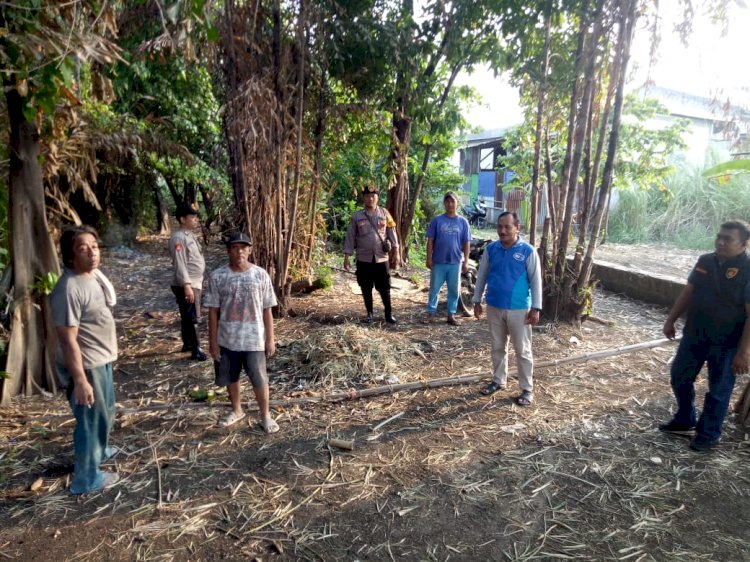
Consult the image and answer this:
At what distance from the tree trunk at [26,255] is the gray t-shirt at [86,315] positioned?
Result: 1.89 meters

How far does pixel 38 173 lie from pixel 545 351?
5521 millimetres

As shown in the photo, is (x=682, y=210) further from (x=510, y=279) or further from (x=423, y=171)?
(x=510, y=279)

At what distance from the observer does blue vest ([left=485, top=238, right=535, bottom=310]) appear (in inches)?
171

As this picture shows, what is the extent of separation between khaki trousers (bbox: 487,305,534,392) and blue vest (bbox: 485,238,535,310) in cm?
8

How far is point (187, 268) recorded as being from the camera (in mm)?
5215

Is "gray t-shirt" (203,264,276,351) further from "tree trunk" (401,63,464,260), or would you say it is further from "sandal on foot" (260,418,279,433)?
"tree trunk" (401,63,464,260)

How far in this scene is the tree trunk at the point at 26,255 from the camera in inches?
171

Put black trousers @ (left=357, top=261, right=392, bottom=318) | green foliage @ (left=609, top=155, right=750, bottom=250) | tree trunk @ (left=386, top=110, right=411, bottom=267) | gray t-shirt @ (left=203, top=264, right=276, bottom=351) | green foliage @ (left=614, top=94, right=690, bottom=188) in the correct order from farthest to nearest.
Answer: green foliage @ (left=609, top=155, right=750, bottom=250), green foliage @ (left=614, top=94, right=690, bottom=188), tree trunk @ (left=386, top=110, right=411, bottom=267), black trousers @ (left=357, top=261, right=392, bottom=318), gray t-shirt @ (left=203, top=264, right=276, bottom=351)

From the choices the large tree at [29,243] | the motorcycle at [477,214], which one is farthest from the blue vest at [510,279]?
the motorcycle at [477,214]

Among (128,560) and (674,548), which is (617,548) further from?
(128,560)

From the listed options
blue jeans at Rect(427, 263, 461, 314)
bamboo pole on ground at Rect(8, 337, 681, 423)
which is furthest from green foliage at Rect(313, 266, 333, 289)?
bamboo pole on ground at Rect(8, 337, 681, 423)

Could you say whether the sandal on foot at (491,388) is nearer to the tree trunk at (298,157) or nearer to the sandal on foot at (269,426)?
the sandal on foot at (269,426)

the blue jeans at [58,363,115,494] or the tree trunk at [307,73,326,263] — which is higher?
the tree trunk at [307,73,326,263]

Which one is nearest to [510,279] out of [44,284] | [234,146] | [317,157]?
[234,146]
